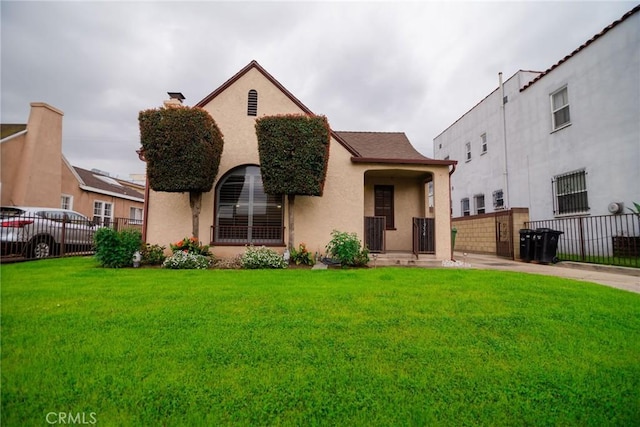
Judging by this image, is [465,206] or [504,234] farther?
[465,206]

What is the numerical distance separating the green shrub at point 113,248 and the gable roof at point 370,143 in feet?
15.9

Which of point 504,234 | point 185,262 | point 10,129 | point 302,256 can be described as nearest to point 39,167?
point 10,129

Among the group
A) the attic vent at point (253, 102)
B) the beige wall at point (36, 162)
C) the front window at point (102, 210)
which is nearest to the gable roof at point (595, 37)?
the attic vent at point (253, 102)

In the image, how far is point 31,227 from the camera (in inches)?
354

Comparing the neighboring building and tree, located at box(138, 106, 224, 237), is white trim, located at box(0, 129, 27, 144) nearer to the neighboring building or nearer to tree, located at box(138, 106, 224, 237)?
tree, located at box(138, 106, 224, 237)

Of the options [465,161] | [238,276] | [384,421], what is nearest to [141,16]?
[238,276]

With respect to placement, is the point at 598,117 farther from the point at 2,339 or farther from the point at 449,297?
the point at 2,339

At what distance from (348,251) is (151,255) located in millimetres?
5934

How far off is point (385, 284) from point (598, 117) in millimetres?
10975

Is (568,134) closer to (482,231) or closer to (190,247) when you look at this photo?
(482,231)

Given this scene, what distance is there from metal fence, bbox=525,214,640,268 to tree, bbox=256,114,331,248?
27.9ft

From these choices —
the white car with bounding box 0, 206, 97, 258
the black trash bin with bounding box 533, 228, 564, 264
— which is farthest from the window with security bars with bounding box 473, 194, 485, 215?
the white car with bounding box 0, 206, 97, 258

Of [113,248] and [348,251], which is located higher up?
[113,248]

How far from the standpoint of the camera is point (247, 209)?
979cm
